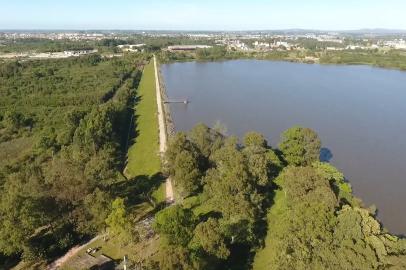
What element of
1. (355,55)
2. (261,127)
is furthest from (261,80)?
(355,55)

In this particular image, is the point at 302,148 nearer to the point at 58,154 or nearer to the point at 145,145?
the point at 145,145

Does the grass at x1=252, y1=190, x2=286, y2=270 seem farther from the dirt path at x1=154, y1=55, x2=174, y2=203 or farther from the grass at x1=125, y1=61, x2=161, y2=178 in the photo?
the grass at x1=125, y1=61, x2=161, y2=178

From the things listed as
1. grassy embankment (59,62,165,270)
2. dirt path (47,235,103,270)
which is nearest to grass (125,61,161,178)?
grassy embankment (59,62,165,270)

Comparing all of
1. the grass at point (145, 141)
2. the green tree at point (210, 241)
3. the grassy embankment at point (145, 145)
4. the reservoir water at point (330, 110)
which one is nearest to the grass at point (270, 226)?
the green tree at point (210, 241)

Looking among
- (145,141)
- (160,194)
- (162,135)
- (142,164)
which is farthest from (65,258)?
(162,135)

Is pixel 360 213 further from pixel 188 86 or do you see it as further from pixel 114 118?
pixel 188 86

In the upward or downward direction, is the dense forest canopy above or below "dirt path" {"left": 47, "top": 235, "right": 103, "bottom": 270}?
above
